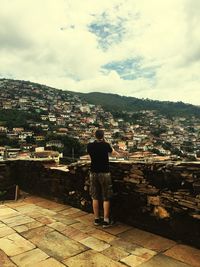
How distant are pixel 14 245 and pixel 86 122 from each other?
111 metres

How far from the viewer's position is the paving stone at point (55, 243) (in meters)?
3.50

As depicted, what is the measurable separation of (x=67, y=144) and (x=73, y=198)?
61489 millimetres

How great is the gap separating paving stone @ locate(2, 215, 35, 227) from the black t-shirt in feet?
4.62

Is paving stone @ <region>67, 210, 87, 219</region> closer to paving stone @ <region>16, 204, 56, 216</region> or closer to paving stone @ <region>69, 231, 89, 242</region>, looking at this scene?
paving stone @ <region>16, 204, 56, 216</region>

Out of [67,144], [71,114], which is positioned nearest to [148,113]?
[71,114]

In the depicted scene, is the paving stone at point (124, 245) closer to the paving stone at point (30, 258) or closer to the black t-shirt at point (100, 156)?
the paving stone at point (30, 258)

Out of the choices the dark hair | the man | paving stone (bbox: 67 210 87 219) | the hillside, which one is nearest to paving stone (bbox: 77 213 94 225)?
paving stone (bbox: 67 210 87 219)

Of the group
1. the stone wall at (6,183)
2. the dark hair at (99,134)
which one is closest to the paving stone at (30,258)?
the dark hair at (99,134)

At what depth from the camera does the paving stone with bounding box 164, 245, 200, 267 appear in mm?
3168

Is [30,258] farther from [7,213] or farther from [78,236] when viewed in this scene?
[7,213]

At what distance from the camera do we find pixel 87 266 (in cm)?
314

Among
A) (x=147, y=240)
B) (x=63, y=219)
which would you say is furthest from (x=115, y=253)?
(x=63, y=219)

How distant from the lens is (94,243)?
3768 mm

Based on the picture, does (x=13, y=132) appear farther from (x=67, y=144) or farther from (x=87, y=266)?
(x=87, y=266)
